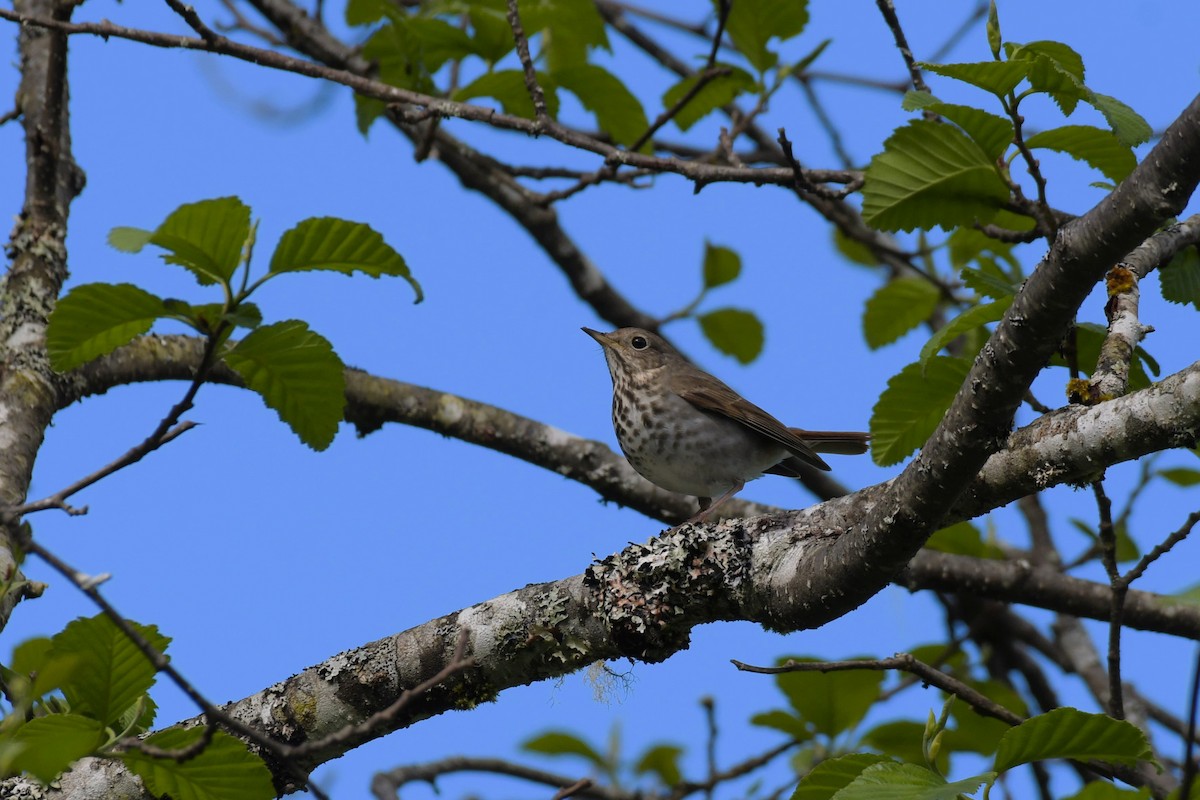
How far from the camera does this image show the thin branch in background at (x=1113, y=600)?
3.44 m

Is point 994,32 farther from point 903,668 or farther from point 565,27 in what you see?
point 565,27

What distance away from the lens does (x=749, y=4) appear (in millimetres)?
5398

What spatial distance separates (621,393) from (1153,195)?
4110 mm

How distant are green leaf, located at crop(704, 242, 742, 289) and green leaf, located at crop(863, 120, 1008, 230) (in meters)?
3.16

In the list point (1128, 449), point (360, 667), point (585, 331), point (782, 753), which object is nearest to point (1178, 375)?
point (1128, 449)

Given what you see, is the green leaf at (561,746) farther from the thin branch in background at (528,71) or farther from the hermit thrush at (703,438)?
the thin branch in background at (528,71)

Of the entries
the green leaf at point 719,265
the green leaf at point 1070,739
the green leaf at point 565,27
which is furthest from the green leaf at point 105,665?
the green leaf at point 719,265

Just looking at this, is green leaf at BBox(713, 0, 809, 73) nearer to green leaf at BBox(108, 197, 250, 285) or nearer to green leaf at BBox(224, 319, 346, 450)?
green leaf at BBox(224, 319, 346, 450)

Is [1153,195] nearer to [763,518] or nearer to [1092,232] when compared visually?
[1092,232]

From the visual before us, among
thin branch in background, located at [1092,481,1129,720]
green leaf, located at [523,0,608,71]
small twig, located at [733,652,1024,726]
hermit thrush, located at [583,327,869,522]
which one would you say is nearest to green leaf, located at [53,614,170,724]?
small twig, located at [733,652,1024,726]

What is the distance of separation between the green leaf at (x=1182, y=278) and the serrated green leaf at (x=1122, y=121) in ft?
1.88

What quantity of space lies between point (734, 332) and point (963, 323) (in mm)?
3711

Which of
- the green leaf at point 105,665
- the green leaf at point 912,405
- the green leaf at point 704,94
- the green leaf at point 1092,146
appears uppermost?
the green leaf at point 704,94

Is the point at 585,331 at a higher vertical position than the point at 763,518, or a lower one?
higher
